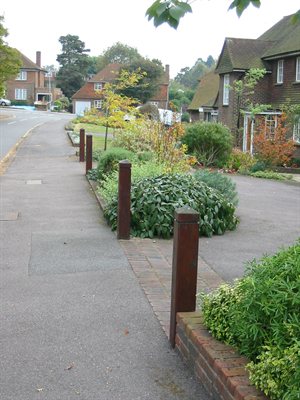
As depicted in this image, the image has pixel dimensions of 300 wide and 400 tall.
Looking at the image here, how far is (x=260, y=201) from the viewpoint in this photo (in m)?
13.3

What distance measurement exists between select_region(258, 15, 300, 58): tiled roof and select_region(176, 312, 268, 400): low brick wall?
26466 millimetres

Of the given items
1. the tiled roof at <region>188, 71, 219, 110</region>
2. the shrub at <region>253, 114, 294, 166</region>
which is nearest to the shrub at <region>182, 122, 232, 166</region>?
the shrub at <region>253, 114, 294, 166</region>

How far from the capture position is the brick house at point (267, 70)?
95.9 ft

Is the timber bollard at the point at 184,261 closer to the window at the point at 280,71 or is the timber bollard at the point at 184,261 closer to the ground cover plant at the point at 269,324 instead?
the ground cover plant at the point at 269,324

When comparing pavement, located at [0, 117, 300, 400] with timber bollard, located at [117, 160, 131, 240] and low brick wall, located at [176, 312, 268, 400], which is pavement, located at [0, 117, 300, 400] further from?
timber bollard, located at [117, 160, 131, 240]

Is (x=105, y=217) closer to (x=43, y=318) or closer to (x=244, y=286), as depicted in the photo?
(x=43, y=318)

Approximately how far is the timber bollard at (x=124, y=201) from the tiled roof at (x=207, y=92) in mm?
37583

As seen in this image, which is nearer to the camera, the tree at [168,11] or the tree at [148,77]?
the tree at [168,11]

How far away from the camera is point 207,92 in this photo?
49688 mm

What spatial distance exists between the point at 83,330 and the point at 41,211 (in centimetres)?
628

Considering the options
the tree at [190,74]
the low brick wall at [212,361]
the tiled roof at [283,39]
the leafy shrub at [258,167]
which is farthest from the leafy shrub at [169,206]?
the tree at [190,74]

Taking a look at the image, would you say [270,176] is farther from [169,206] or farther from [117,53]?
[117,53]

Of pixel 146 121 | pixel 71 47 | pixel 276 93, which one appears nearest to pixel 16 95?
pixel 71 47

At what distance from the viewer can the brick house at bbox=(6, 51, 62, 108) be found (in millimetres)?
103062
